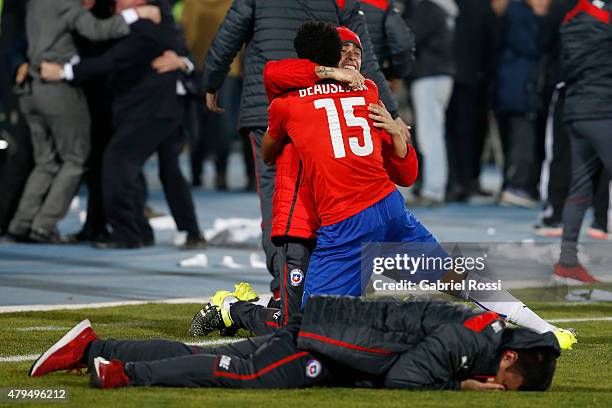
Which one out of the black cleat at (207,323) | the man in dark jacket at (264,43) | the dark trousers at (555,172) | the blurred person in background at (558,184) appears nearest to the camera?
the black cleat at (207,323)

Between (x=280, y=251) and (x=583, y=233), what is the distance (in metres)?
7.27

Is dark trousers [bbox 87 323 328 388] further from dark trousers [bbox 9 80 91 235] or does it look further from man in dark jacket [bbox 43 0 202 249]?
dark trousers [bbox 9 80 91 235]

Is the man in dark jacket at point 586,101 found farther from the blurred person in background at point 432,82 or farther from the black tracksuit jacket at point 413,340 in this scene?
the blurred person in background at point 432,82

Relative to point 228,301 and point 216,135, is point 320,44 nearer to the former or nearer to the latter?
point 228,301

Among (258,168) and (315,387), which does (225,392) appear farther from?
(258,168)

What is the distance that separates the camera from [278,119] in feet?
23.3

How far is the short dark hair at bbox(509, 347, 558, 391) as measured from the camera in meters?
6.09

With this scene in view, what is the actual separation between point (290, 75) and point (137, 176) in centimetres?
565

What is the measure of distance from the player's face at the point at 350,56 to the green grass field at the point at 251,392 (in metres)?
1.72

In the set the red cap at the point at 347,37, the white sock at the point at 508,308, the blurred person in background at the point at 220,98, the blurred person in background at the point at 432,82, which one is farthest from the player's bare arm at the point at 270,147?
the blurred person in background at the point at 220,98

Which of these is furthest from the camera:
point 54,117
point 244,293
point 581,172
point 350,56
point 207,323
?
point 54,117

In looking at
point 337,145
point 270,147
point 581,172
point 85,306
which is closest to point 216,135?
point 581,172

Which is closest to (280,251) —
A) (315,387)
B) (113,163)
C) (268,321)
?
(268,321)

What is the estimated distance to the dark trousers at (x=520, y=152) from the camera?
1722 centimetres
